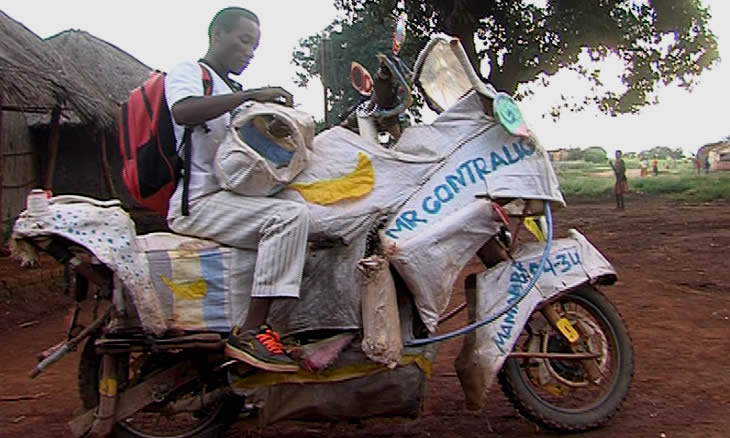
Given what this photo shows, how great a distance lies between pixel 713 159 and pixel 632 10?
21895 millimetres

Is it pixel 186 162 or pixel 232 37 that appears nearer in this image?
pixel 186 162

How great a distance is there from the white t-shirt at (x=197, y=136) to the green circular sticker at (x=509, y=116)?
1.19m

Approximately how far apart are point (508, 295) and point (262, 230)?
3.89ft

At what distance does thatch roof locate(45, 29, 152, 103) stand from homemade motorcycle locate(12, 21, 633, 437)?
435 inches

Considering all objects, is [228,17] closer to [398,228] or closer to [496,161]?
[398,228]

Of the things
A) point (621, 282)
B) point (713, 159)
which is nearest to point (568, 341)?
point (621, 282)

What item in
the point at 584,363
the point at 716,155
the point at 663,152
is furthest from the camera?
the point at 663,152

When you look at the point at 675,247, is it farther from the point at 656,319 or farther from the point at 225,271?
the point at 225,271

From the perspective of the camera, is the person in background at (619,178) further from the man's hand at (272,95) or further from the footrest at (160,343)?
the footrest at (160,343)

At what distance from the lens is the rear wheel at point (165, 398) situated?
11.9 ft

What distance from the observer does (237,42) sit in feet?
12.2

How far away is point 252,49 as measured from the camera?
380 cm

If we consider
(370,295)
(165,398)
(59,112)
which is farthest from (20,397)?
(59,112)

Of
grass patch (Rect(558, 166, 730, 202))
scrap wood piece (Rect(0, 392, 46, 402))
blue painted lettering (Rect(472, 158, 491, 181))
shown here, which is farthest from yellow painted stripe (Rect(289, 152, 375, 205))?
grass patch (Rect(558, 166, 730, 202))
